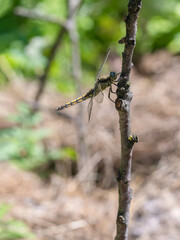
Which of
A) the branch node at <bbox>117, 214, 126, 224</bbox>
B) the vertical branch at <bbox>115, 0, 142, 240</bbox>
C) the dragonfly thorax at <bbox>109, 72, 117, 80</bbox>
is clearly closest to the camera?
the vertical branch at <bbox>115, 0, 142, 240</bbox>

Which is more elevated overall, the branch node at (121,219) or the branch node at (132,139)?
the branch node at (132,139)

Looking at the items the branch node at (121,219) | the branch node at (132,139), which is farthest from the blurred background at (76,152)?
the branch node at (132,139)

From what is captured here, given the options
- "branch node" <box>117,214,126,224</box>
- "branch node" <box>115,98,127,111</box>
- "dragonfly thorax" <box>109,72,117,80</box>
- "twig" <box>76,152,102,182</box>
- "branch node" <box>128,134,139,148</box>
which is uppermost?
"twig" <box>76,152,102,182</box>

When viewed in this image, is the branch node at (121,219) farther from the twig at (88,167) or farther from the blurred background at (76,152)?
the twig at (88,167)

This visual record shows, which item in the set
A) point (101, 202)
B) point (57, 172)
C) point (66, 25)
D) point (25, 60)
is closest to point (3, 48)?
point (66, 25)

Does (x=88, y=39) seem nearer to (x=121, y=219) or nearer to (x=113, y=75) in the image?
(x=113, y=75)

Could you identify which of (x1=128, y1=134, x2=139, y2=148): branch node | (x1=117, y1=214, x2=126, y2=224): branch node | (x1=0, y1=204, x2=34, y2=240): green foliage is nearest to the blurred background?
(x1=0, y1=204, x2=34, y2=240): green foliage

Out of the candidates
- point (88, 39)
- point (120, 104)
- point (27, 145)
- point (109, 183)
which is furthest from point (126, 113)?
point (88, 39)

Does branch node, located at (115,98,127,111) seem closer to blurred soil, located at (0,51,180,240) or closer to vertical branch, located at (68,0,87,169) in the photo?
blurred soil, located at (0,51,180,240)
